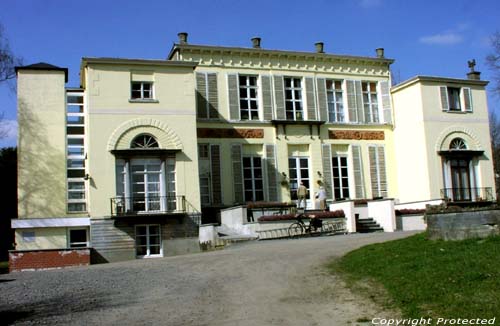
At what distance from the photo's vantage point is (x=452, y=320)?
8570mm

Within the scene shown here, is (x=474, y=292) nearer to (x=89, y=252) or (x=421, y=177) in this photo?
(x=89, y=252)

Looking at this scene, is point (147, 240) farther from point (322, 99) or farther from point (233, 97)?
point (322, 99)

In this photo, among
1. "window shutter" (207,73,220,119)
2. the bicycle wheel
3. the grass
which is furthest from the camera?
"window shutter" (207,73,220,119)

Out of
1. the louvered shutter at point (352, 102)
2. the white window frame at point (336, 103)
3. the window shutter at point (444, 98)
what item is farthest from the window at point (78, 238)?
the window shutter at point (444, 98)

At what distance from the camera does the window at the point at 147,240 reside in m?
25.8

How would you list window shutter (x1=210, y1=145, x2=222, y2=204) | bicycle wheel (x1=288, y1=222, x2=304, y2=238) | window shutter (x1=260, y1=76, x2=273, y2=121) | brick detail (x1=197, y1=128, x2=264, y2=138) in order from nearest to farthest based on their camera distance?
bicycle wheel (x1=288, y1=222, x2=304, y2=238) → window shutter (x1=210, y1=145, x2=222, y2=204) → brick detail (x1=197, y1=128, x2=264, y2=138) → window shutter (x1=260, y1=76, x2=273, y2=121)

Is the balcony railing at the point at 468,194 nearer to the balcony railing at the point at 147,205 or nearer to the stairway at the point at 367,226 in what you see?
the stairway at the point at 367,226

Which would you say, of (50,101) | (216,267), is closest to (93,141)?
(50,101)

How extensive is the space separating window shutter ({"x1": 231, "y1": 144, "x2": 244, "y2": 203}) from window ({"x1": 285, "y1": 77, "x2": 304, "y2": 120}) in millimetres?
3477

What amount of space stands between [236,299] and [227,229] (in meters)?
15.3

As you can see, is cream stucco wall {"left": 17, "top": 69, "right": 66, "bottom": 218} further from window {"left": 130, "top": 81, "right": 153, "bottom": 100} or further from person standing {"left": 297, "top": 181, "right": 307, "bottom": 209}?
person standing {"left": 297, "top": 181, "right": 307, "bottom": 209}

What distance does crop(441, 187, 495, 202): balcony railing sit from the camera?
3156cm

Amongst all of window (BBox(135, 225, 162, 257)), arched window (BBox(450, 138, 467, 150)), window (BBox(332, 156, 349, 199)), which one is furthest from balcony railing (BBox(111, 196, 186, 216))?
arched window (BBox(450, 138, 467, 150))

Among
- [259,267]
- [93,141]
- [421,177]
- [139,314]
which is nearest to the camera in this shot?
[139,314]
